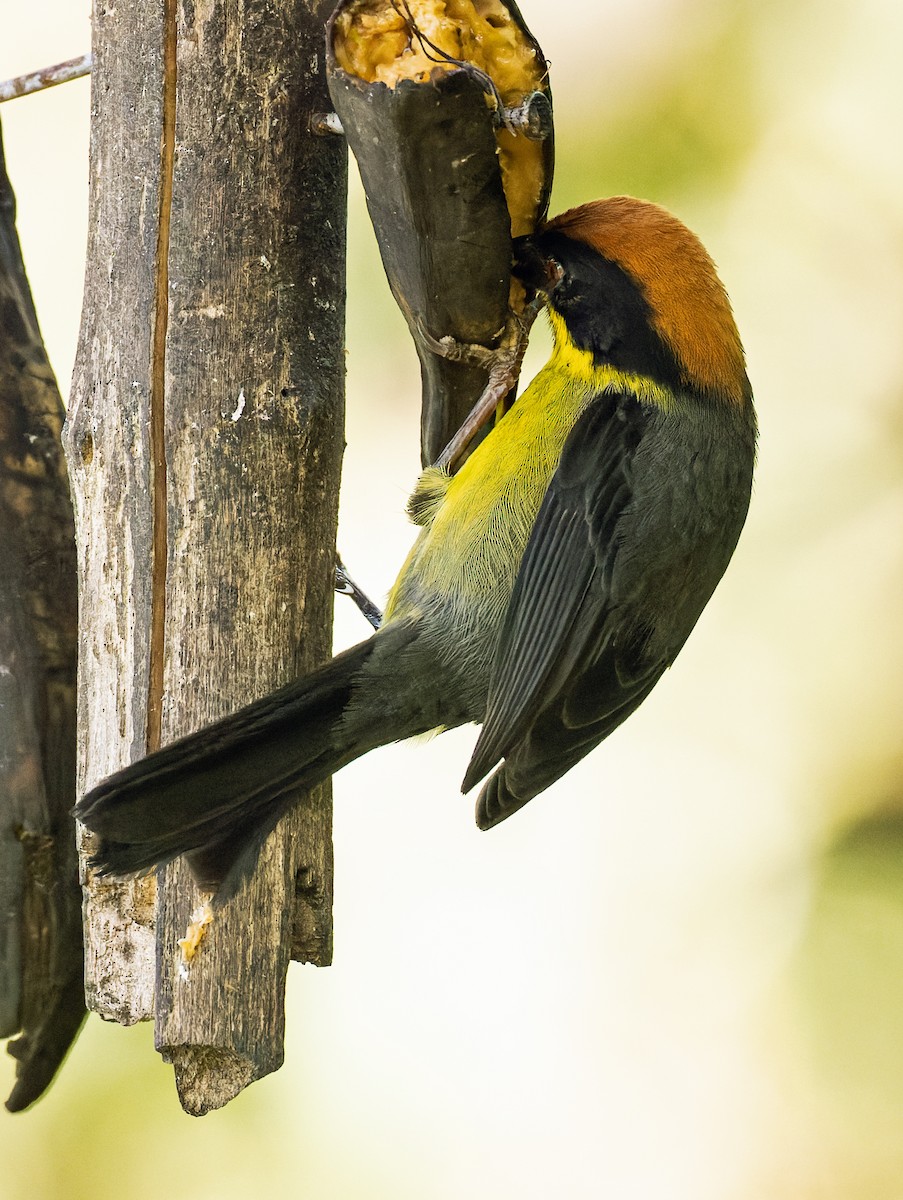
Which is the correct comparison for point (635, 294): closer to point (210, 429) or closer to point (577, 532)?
point (577, 532)

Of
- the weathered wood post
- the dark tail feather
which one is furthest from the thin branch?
the dark tail feather

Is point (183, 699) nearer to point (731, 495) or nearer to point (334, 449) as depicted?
point (334, 449)

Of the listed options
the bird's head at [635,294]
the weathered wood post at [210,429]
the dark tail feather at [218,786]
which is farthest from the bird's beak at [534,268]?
the dark tail feather at [218,786]

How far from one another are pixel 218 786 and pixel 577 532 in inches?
31.2

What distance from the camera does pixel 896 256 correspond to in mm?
3320

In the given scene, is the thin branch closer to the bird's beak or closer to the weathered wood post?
the weathered wood post

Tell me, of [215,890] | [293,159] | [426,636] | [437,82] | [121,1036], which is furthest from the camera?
[121,1036]

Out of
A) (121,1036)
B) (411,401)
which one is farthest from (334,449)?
(121,1036)

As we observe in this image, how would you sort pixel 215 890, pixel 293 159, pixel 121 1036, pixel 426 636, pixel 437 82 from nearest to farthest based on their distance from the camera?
pixel 437 82 → pixel 215 890 → pixel 293 159 → pixel 426 636 → pixel 121 1036

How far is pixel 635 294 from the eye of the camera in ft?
7.81

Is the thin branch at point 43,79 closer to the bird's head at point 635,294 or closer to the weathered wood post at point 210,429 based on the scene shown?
the weathered wood post at point 210,429

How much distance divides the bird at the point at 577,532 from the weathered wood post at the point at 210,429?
0.69 feet

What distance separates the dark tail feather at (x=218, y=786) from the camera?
1934 millimetres

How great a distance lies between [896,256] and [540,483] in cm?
147
